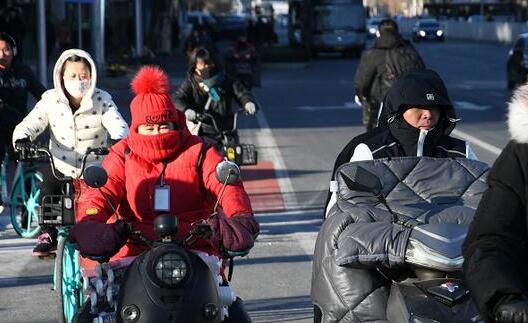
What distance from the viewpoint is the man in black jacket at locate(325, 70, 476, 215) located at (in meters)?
6.24

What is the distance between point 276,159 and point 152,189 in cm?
Result: 1166

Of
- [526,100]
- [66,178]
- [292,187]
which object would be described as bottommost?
[292,187]

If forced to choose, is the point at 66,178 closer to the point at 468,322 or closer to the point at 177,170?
the point at 177,170

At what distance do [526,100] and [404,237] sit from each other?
1238 millimetres

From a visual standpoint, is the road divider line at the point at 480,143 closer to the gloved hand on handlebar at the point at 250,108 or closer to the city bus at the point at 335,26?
the gloved hand on handlebar at the point at 250,108

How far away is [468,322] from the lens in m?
4.41

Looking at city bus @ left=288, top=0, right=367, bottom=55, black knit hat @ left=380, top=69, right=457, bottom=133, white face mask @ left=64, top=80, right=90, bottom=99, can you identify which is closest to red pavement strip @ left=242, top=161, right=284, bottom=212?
white face mask @ left=64, top=80, right=90, bottom=99

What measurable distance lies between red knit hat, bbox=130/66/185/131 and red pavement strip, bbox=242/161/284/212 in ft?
22.4

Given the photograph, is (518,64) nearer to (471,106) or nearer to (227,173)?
(471,106)

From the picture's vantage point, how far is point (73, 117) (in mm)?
9172

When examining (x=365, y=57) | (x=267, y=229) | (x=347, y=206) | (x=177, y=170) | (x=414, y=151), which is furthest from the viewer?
(x=365, y=57)

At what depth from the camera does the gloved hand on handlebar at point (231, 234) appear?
521 cm

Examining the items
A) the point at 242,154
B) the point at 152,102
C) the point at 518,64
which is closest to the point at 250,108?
the point at 242,154

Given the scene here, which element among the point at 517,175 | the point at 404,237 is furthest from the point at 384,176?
the point at 517,175
